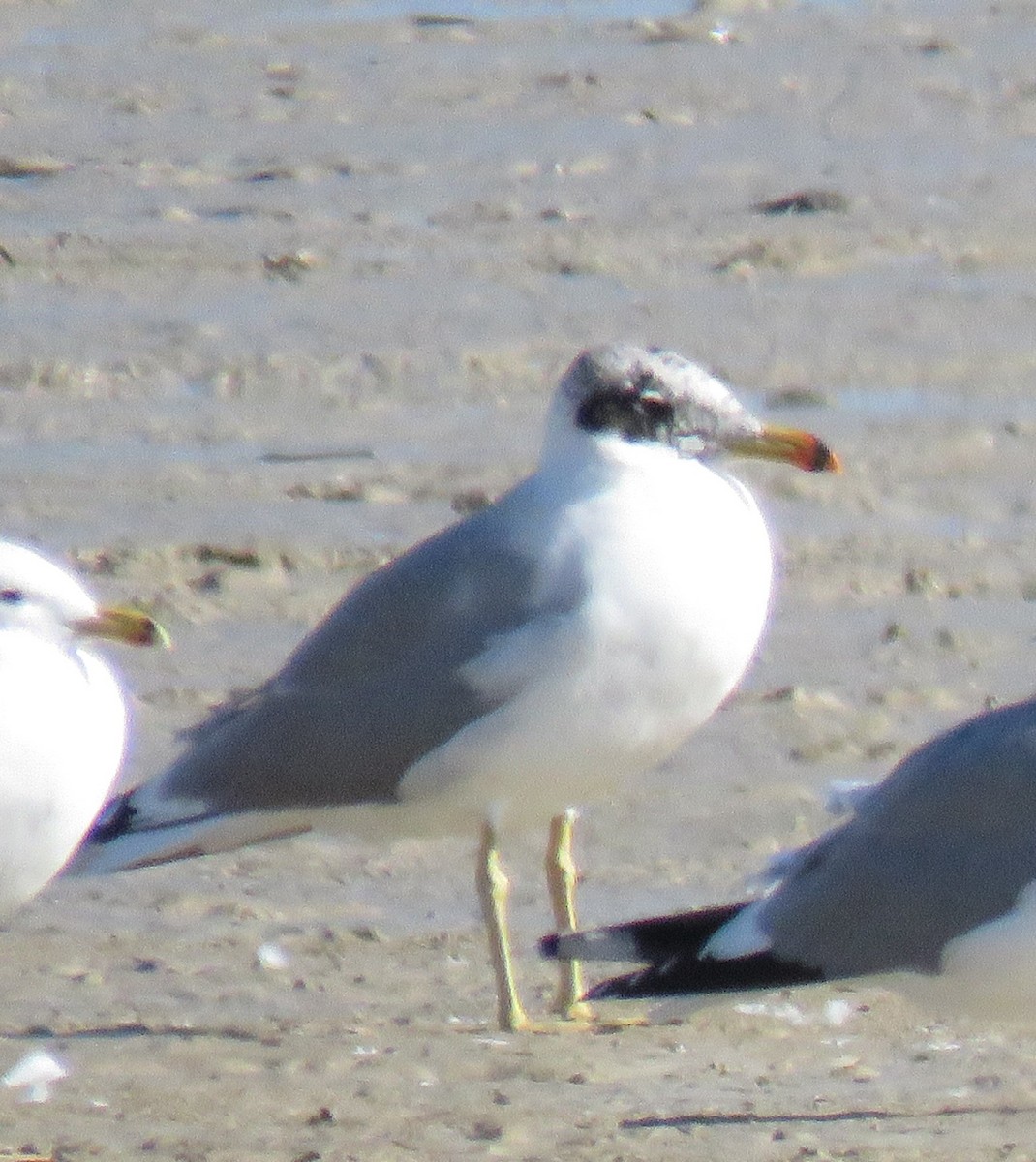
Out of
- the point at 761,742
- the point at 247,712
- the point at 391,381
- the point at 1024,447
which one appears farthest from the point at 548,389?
the point at 247,712

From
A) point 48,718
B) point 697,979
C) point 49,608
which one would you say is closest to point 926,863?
point 697,979

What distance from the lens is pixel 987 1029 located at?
6645 mm

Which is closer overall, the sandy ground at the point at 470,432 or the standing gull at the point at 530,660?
the sandy ground at the point at 470,432

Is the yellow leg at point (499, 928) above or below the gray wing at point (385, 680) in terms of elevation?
below

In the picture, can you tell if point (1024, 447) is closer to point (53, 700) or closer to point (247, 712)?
point (247, 712)

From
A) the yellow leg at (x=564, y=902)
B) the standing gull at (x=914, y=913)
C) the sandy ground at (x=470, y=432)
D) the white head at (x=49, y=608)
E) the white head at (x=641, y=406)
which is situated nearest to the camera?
the standing gull at (x=914, y=913)

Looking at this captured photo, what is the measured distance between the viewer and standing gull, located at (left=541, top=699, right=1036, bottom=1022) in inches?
240

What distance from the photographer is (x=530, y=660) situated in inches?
267

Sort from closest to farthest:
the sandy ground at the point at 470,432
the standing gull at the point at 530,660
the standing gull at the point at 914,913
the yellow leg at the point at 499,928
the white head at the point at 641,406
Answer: the standing gull at the point at 914,913 → the sandy ground at the point at 470,432 → the yellow leg at the point at 499,928 → the standing gull at the point at 530,660 → the white head at the point at 641,406

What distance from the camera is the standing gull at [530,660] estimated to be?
6.78 meters

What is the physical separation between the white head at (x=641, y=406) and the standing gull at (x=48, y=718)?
1049mm

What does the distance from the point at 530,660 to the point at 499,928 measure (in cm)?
54

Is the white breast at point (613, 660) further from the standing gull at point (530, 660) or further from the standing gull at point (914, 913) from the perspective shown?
the standing gull at point (914, 913)

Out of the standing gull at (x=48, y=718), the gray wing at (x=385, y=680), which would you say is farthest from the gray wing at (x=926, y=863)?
the standing gull at (x=48, y=718)
